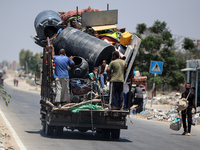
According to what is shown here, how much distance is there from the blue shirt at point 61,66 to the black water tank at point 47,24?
249 centimetres

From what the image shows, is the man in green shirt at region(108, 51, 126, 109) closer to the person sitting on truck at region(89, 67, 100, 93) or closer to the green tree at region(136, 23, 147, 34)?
the person sitting on truck at region(89, 67, 100, 93)

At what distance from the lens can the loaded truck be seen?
10844mm

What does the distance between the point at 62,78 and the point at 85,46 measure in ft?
4.81

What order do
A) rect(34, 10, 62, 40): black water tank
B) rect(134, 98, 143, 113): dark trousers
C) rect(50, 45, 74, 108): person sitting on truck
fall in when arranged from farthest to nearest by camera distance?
rect(134, 98, 143, 113): dark trousers
rect(34, 10, 62, 40): black water tank
rect(50, 45, 74, 108): person sitting on truck

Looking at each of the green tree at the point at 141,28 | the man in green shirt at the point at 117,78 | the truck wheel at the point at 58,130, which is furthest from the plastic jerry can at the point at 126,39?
the green tree at the point at 141,28

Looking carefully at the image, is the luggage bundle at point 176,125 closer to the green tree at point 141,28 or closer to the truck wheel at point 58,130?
the truck wheel at point 58,130

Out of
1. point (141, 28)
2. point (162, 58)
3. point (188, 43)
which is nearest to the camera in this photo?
point (162, 58)

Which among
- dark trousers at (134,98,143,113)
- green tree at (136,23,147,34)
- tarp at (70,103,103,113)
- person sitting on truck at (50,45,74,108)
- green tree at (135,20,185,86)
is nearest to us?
tarp at (70,103,103,113)

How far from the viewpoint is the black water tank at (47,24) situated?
44.0ft

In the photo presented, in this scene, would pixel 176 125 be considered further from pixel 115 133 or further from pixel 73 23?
pixel 73 23

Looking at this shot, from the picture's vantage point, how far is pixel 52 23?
13.8 metres

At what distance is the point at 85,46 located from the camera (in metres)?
12.0

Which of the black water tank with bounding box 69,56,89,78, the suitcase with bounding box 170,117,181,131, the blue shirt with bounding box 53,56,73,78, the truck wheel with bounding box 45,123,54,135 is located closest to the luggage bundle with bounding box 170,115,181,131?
the suitcase with bounding box 170,117,181,131

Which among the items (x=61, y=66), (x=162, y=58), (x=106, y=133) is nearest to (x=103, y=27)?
(x=61, y=66)
